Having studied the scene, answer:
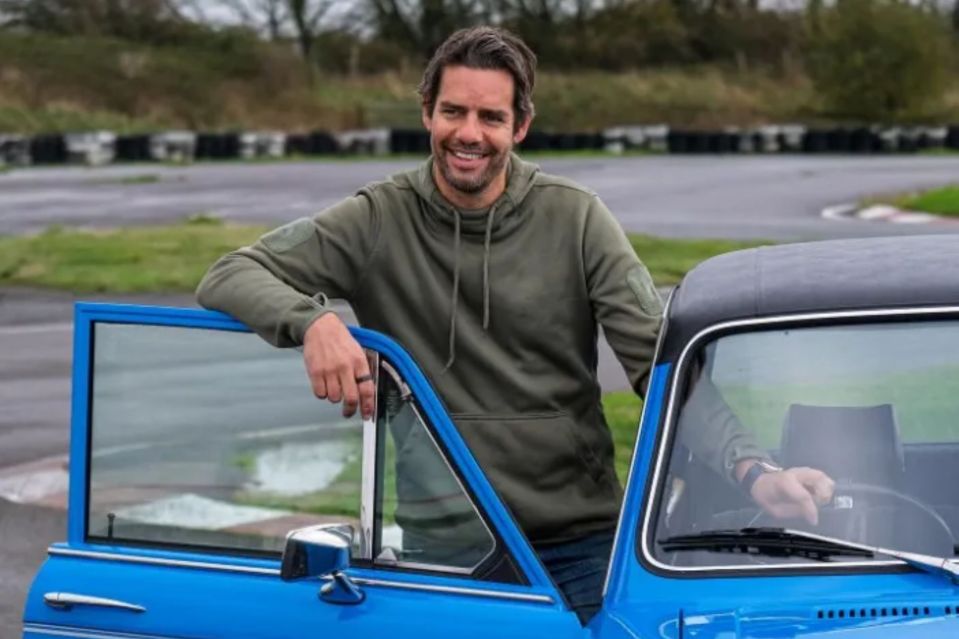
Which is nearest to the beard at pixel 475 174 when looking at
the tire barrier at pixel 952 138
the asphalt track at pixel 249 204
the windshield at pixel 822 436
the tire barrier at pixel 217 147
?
the windshield at pixel 822 436

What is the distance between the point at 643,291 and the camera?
12.5ft

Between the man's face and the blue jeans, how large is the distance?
728 millimetres

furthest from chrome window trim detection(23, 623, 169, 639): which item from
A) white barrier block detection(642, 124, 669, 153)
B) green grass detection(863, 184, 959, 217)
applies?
white barrier block detection(642, 124, 669, 153)

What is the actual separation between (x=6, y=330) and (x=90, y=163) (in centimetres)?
2366

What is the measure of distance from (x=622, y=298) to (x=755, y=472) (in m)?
0.60

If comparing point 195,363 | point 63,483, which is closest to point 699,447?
point 195,363

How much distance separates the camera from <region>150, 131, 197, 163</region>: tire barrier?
38.3 meters

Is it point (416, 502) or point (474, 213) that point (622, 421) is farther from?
point (416, 502)

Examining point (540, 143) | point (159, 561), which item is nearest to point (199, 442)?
point (159, 561)

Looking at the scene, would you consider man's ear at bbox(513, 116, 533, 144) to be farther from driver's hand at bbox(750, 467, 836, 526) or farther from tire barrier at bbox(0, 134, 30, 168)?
tire barrier at bbox(0, 134, 30, 168)

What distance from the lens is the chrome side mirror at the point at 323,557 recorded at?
326cm

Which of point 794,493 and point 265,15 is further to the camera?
point 265,15

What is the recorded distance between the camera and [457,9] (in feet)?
200

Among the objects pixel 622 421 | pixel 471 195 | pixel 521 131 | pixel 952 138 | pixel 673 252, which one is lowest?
pixel 952 138
